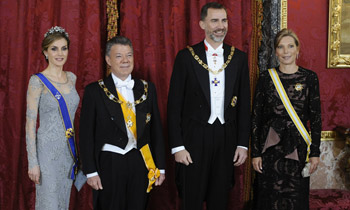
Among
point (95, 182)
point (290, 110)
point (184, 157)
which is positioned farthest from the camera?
point (290, 110)

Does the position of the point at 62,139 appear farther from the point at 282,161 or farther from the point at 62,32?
the point at 282,161

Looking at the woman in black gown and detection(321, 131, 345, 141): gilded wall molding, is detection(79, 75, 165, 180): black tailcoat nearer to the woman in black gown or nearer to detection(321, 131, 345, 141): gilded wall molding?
A: the woman in black gown

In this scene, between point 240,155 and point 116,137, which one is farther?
point 240,155

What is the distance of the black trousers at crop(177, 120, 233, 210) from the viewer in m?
2.21

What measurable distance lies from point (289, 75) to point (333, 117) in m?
1.03

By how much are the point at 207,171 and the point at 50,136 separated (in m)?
0.91

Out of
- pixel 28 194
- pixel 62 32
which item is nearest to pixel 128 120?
pixel 62 32

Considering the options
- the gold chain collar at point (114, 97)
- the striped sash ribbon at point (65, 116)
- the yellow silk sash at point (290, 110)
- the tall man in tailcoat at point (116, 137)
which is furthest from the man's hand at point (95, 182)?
the yellow silk sash at point (290, 110)

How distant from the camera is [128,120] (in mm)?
2078

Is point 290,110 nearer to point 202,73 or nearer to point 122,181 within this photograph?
point 202,73

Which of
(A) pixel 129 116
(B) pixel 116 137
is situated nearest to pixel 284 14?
(A) pixel 129 116

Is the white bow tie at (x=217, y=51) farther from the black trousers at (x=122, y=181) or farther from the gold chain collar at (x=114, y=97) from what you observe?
the black trousers at (x=122, y=181)

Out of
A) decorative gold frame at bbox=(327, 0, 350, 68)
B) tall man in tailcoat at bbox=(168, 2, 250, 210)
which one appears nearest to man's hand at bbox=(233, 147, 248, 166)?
tall man in tailcoat at bbox=(168, 2, 250, 210)

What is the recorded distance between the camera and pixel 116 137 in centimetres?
205
